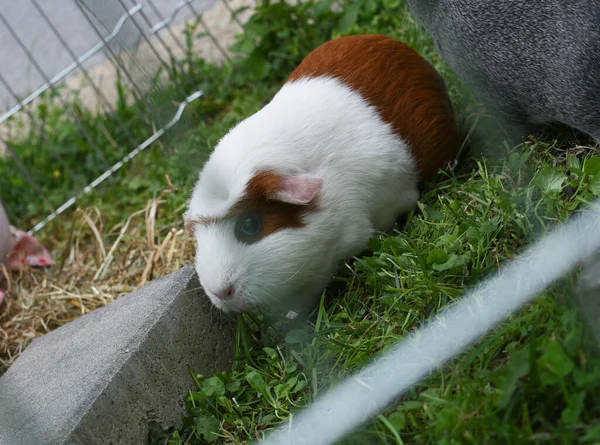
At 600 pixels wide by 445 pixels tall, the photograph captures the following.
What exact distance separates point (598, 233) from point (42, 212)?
2562mm

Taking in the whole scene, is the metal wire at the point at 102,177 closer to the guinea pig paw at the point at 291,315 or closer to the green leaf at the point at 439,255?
the guinea pig paw at the point at 291,315

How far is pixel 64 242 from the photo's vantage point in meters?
3.13

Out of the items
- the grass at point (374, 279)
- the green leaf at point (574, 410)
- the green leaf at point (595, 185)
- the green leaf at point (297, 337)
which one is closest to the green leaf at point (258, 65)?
the grass at point (374, 279)

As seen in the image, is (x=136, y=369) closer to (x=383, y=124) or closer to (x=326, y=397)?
(x=326, y=397)

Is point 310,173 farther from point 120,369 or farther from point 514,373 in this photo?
point 514,373

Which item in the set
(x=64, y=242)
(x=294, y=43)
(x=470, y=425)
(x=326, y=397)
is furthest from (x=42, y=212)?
(x=470, y=425)

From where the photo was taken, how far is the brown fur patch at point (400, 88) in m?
2.21

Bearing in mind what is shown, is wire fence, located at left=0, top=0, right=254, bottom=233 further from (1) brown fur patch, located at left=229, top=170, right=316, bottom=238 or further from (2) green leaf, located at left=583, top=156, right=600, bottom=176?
(2) green leaf, located at left=583, top=156, right=600, bottom=176

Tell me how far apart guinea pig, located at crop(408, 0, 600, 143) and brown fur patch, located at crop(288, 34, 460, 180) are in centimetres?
14

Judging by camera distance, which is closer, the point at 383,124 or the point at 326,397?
the point at 326,397

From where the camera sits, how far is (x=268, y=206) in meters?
1.94

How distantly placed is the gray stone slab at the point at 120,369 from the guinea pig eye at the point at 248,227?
0.22 m

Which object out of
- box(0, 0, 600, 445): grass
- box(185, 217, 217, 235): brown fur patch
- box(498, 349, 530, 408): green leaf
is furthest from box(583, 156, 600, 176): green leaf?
box(185, 217, 217, 235): brown fur patch

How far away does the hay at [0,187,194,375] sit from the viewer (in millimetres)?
2611
